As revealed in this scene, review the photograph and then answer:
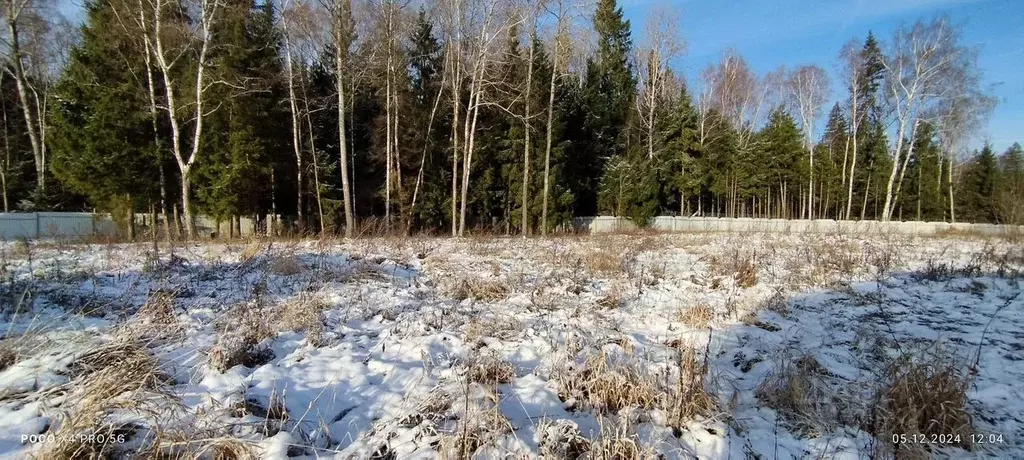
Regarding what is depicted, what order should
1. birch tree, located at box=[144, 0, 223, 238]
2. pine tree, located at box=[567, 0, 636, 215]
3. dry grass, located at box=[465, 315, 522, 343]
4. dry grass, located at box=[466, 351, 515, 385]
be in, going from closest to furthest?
1. dry grass, located at box=[466, 351, 515, 385]
2. dry grass, located at box=[465, 315, 522, 343]
3. birch tree, located at box=[144, 0, 223, 238]
4. pine tree, located at box=[567, 0, 636, 215]

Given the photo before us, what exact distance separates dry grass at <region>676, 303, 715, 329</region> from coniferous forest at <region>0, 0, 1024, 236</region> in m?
11.8

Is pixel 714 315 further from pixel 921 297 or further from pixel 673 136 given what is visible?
pixel 673 136

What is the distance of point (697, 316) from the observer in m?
4.60

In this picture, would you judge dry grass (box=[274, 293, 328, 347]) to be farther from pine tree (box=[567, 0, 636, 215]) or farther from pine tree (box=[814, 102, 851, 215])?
pine tree (box=[814, 102, 851, 215])

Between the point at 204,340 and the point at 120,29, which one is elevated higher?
the point at 120,29

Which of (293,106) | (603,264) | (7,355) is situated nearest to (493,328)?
(7,355)

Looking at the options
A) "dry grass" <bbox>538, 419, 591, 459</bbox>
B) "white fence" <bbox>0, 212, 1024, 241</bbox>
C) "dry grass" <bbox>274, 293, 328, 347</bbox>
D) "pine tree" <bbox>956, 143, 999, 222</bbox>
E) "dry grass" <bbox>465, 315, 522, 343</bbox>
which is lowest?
"dry grass" <bbox>538, 419, 591, 459</bbox>

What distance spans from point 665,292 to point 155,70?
21165mm

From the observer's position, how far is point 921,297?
5520 millimetres

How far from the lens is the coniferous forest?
52.0 feet

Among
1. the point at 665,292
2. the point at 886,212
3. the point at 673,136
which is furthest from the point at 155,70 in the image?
the point at 886,212

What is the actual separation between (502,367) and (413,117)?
20.8 metres

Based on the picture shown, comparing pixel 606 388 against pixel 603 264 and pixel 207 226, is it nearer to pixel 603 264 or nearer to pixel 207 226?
pixel 603 264

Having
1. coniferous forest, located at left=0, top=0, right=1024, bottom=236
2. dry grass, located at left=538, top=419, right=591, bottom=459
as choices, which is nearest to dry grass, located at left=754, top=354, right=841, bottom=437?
dry grass, located at left=538, top=419, right=591, bottom=459
